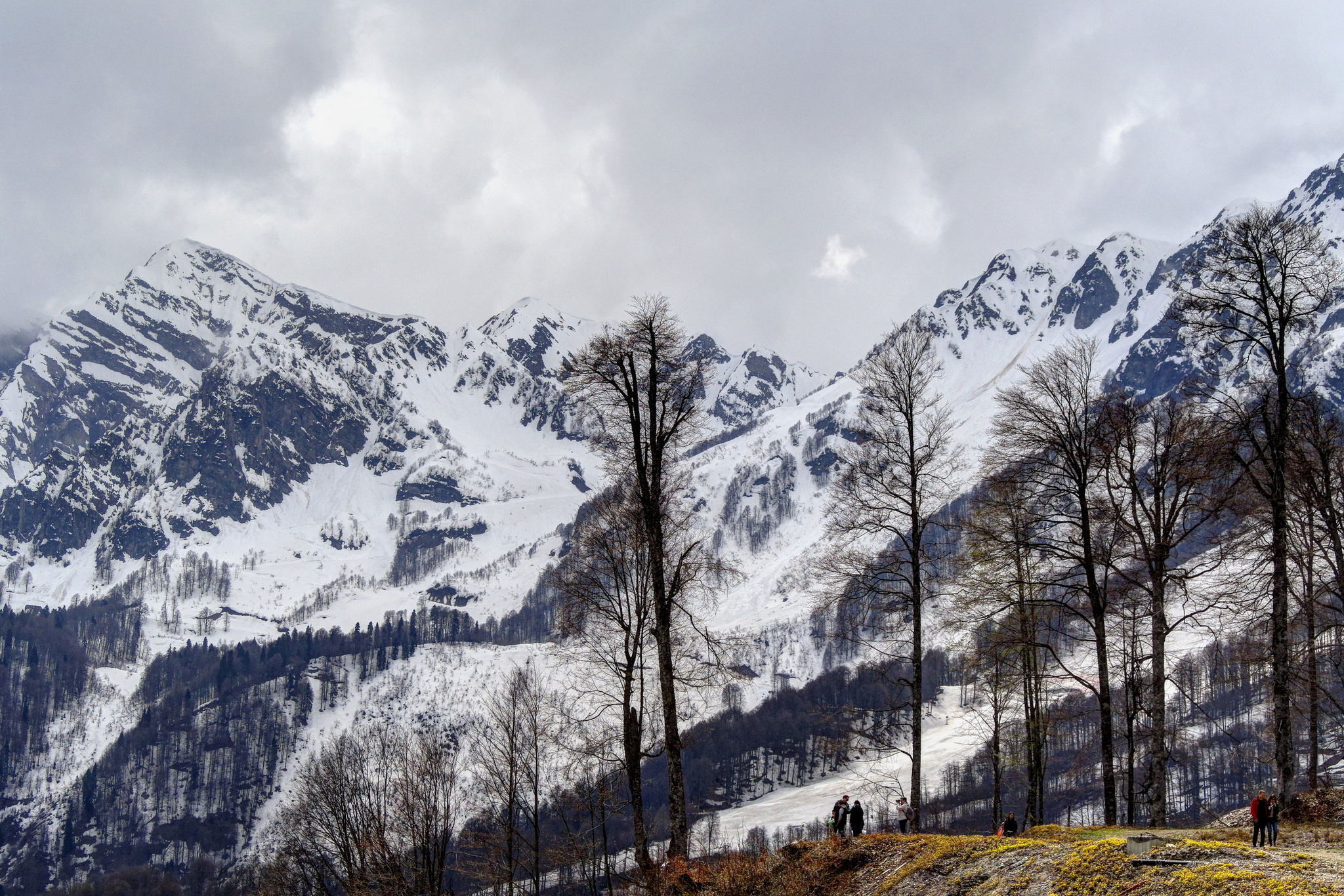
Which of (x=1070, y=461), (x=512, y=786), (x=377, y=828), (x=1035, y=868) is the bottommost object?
(x=377, y=828)

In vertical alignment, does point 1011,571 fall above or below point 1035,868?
above

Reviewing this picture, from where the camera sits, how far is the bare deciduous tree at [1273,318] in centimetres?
1756

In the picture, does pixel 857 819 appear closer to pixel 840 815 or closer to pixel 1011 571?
pixel 840 815

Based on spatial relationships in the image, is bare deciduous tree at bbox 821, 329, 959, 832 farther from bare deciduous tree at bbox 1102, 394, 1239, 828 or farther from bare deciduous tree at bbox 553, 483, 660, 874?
bare deciduous tree at bbox 553, 483, 660, 874

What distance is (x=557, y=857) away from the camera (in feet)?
75.2

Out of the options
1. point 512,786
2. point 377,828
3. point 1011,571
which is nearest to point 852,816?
point 1011,571

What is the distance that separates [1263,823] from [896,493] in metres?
8.46

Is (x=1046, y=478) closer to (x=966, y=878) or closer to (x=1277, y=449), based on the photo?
(x=1277, y=449)

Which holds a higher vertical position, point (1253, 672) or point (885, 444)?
point (885, 444)

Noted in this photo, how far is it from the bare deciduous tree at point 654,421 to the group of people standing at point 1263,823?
9930mm

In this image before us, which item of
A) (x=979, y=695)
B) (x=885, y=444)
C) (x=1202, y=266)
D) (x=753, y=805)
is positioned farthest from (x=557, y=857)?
(x=753, y=805)

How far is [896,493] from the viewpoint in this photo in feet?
62.7

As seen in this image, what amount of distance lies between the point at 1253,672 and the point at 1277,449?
8.36m

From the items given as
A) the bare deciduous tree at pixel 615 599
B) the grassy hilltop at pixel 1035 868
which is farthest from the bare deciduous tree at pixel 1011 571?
the bare deciduous tree at pixel 615 599
